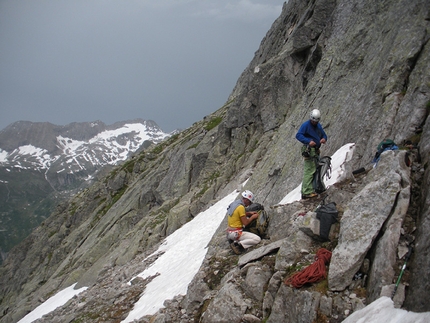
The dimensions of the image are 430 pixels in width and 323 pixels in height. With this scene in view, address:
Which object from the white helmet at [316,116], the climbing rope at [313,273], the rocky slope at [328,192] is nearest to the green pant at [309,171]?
the rocky slope at [328,192]

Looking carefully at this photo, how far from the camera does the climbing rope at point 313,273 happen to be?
7636mm

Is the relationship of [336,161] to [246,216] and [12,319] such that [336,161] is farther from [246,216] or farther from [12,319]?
[12,319]

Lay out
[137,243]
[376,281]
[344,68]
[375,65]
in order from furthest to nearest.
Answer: [137,243] → [344,68] → [375,65] → [376,281]

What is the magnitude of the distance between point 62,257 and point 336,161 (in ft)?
199

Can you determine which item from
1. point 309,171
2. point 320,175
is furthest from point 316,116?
point 320,175

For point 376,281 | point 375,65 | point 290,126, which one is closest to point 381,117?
point 375,65

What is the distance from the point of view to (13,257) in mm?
91875

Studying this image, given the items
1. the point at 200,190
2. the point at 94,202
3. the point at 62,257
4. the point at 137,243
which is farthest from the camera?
the point at 94,202

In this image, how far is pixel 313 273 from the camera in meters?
7.70

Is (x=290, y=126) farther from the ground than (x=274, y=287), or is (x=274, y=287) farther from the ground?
(x=290, y=126)

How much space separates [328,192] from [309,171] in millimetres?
2033

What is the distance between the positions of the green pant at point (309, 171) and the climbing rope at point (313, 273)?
4.72 m

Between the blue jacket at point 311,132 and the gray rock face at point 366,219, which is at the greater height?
the blue jacket at point 311,132

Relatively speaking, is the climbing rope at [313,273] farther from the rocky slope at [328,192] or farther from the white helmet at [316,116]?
the white helmet at [316,116]
